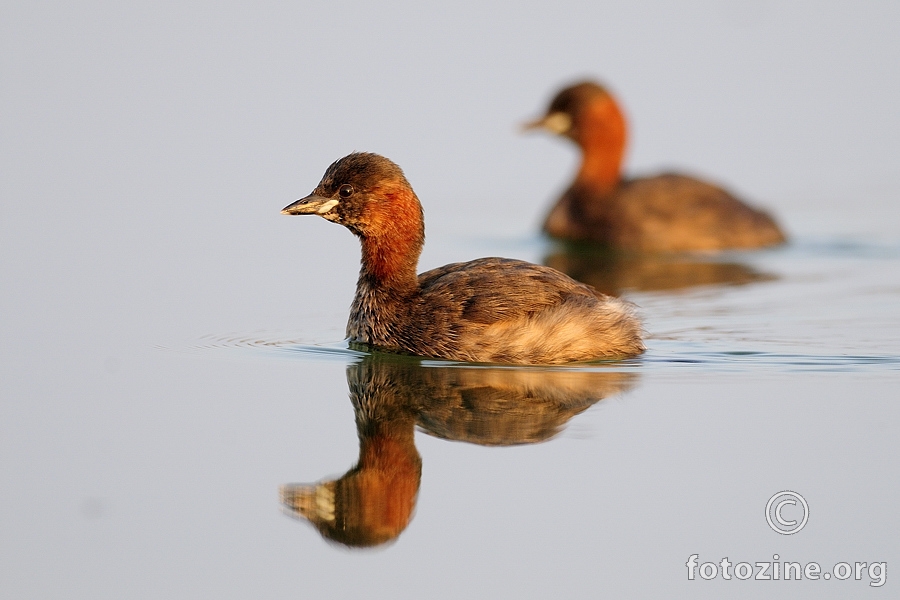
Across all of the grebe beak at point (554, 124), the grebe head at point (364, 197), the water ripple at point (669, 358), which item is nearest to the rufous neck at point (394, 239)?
the grebe head at point (364, 197)

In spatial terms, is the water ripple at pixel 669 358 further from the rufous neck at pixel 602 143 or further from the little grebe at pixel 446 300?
the rufous neck at pixel 602 143

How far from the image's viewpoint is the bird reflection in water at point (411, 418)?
7.51 metres

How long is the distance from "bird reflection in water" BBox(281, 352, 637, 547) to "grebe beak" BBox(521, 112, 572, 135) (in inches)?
350

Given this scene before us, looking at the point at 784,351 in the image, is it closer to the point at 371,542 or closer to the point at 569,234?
the point at 371,542

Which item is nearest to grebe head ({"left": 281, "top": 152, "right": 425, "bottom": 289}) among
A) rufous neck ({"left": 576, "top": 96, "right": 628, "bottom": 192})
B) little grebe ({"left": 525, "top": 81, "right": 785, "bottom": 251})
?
little grebe ({"left": 525, "top": 81, "right": 785, "bottom": 251})

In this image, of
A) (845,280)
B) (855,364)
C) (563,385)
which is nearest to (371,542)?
(563,385)

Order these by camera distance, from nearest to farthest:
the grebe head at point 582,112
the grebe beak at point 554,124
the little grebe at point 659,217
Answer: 1. the little grebe at point 659,217
2. the grebe head at point 582,112
3. the grebe beak at point 554,124

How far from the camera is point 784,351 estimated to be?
10898 millimetres

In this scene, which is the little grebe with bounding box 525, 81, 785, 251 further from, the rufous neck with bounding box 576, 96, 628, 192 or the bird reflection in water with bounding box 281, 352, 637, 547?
the bird reflection in water with bounding box 281, 352, 637, 547

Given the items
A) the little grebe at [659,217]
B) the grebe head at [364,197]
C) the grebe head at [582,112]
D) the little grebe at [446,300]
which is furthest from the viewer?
the grebe head at [582,112]

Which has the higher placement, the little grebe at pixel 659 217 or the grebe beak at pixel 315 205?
the little grebe at pixel 659 217

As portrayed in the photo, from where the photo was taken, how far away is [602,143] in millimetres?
18609

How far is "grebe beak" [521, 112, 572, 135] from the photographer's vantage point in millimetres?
18953

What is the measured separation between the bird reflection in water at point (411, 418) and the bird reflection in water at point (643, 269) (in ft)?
12.6
